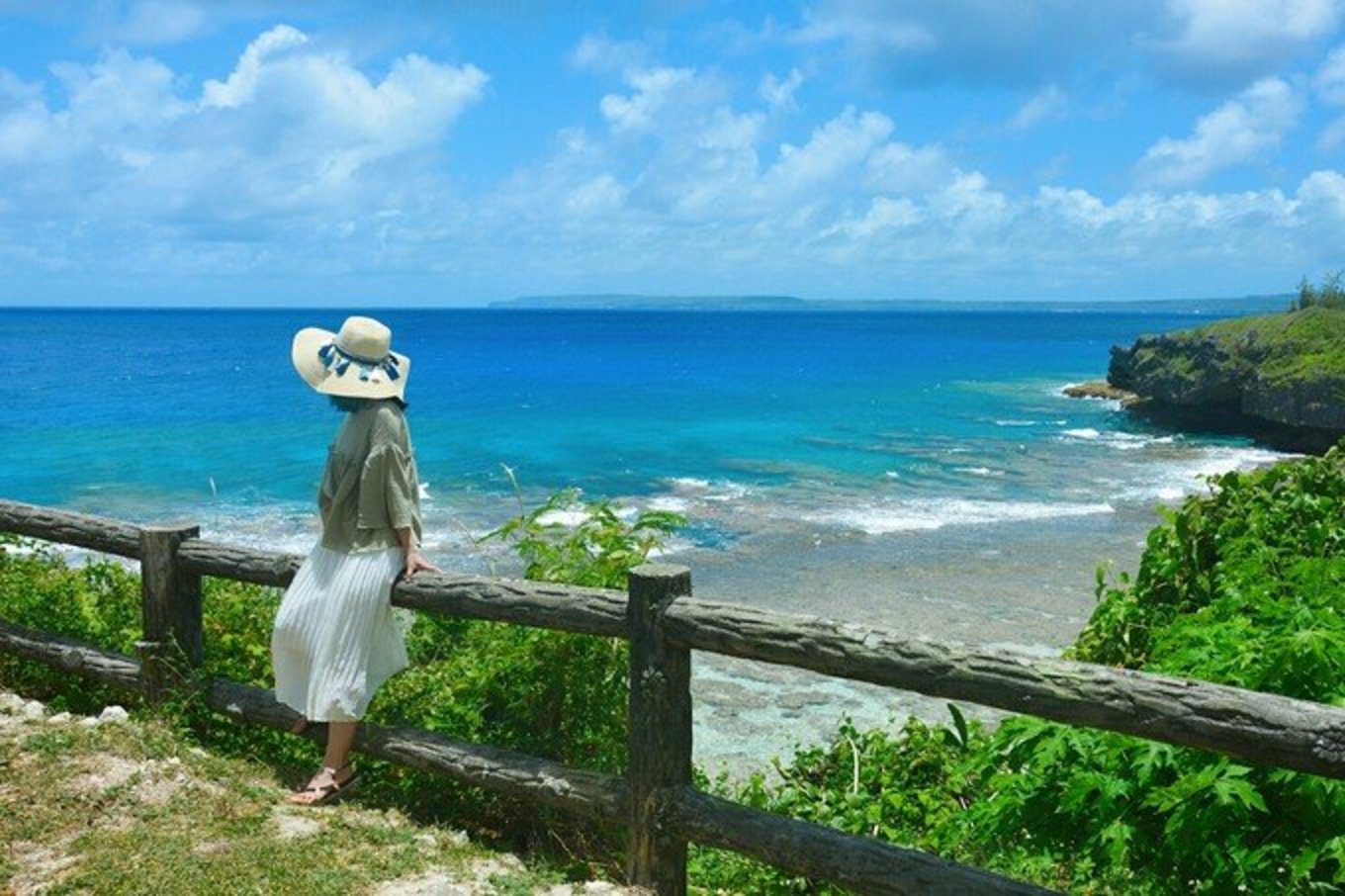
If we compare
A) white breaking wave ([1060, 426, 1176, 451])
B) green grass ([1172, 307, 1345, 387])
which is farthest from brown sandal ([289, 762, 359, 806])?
green grass ([1172, 307, 1345, 387])

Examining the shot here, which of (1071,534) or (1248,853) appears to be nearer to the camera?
(1248,853)

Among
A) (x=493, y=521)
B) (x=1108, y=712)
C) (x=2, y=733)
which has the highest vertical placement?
(x=1108, y=712)

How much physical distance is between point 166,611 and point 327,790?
1.52 m

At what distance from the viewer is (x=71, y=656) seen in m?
6.86

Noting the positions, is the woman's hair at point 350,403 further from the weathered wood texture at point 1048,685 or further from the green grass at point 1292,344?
the green grass at point 1292,344

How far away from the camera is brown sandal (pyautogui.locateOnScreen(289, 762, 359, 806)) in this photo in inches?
218

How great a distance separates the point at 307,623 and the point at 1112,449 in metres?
31.2

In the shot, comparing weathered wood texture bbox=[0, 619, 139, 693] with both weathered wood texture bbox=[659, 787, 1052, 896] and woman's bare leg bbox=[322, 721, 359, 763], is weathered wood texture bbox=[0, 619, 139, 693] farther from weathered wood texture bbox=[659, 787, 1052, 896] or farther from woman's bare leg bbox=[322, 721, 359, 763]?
weathered wood texture bbox=[659, 787, 1052, 896]

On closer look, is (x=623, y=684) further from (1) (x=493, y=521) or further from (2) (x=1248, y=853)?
(1) (x=493, y=521)

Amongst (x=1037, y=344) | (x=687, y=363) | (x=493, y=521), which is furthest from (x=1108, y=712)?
(x=1037, y=344)

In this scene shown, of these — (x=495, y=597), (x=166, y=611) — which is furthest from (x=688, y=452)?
(x=495, y=597)

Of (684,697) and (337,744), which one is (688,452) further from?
(684,697)

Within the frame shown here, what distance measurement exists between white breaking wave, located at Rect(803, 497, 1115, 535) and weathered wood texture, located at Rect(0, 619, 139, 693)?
15.1 metres

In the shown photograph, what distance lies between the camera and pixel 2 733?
6.19 m
